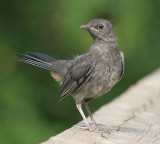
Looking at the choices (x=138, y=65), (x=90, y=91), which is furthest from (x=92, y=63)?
(x=138, y=65)

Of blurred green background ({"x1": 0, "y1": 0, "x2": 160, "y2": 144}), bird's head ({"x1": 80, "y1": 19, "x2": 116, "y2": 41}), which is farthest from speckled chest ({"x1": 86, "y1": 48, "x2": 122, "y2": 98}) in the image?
blurred green background ({"x1": 0, "y1": 0, "x2": 160, "y2": 144})

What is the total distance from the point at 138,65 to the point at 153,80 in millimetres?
1563

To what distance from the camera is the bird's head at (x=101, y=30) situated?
4.72 metres

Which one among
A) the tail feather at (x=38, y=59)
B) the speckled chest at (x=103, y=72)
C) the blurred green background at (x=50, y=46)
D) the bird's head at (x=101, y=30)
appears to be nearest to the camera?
the speckled chest at (x=103, y=72)

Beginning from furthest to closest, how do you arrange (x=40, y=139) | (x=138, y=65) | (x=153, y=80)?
(x=138, y=65) → (x=40, y=139) → (x=153, y=80)

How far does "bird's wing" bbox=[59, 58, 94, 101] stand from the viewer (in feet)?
15.3

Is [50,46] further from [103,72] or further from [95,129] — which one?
[95,129]

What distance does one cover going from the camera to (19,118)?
7047 mm

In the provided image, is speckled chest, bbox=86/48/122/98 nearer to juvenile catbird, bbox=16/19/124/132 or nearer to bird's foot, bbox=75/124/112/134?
juvenile catbird, bbox=16/19/124/132

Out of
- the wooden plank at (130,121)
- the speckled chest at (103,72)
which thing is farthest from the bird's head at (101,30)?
the wooden plank at (130,121)

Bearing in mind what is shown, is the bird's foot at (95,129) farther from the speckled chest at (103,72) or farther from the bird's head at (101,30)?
the bird's head at (101,30)

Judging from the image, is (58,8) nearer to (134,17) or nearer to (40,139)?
(134,17)

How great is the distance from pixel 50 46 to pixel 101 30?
117 inches

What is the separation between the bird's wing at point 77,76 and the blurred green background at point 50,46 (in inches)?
73.3
